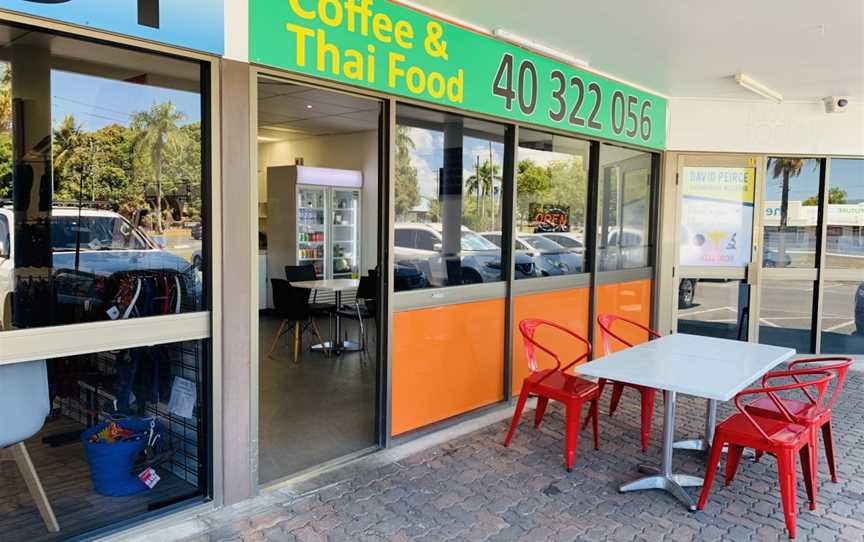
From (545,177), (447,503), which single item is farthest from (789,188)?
(447,503)

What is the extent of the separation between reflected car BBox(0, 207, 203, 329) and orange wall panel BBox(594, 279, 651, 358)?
13.2 feet

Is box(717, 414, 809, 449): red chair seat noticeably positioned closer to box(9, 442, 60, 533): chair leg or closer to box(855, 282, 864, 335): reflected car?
box(9, 442, 60, 533): chair leg

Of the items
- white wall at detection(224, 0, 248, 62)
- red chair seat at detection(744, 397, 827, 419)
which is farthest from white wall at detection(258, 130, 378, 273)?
red chair seat at detection(744, 397, 827, 419)

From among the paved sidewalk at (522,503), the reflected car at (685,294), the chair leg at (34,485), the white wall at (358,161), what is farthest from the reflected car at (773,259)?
the chair leg at (34,485)

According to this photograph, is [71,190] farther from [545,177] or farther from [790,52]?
[790,52]

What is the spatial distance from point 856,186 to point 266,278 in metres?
7.78

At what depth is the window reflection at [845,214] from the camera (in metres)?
6.83

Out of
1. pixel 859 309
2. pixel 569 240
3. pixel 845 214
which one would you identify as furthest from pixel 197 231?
pixel 859 309

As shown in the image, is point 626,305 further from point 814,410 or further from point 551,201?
point 814,410

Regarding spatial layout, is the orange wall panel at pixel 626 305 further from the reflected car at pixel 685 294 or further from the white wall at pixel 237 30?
the white wall at pixel 237 30

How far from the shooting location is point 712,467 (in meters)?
3.17

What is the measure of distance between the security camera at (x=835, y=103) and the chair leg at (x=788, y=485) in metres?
4.96

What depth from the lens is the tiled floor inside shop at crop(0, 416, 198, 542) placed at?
2729 mm

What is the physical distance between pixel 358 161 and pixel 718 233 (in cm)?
538
